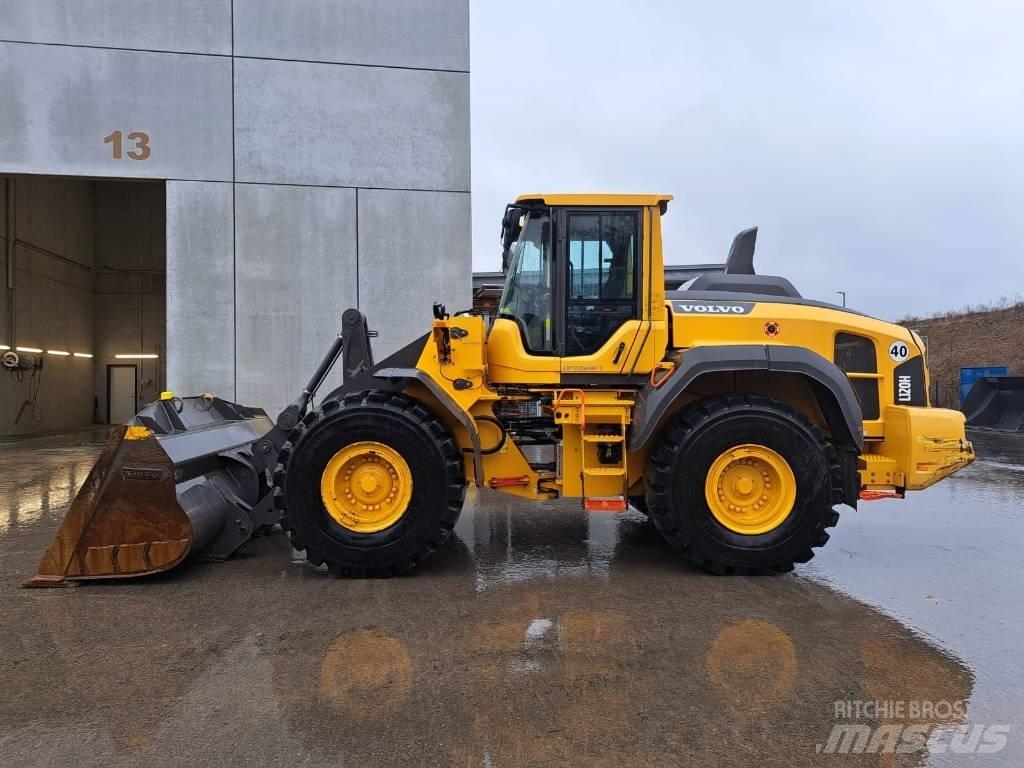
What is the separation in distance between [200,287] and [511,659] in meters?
9.07

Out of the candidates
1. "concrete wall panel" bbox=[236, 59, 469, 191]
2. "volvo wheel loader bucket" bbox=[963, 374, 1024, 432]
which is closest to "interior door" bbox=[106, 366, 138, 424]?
"concrete wall panel" bbox=[236, 59, 469, 191]

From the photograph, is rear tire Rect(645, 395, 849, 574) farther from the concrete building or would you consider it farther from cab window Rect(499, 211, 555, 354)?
the concrete building

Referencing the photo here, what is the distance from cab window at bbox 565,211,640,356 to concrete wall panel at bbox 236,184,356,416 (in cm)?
654

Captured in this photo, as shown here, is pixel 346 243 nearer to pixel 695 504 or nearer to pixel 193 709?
pixel 695 504

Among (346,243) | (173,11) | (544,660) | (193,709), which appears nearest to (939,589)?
(544,660)

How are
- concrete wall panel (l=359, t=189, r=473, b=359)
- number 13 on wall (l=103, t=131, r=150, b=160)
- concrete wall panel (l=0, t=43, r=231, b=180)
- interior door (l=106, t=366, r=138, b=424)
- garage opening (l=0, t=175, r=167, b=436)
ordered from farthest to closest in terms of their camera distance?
1. interior door (l=106, t=366, r=138, b=424)
2. garage opening (l=0, t=175, r=167, b=436)
3. concrete wall panel (l=359, t=189, r=473, b=359)
4. number 13 on wall (l=103, t=131, r=150, b=160)
5. concrete wall panel (l=0, t=43, r=231, b=180)

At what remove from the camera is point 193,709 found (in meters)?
2.37

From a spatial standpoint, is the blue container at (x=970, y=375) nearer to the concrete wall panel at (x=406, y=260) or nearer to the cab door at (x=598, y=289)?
the concrete wall panel at (x=406, y=260)

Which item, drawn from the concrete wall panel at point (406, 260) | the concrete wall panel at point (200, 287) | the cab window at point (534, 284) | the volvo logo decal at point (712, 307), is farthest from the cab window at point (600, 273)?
the concrete wall panel at point (200, 287)

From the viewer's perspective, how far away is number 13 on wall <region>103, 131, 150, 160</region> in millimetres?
9578

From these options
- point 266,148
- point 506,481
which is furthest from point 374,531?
point 266,148

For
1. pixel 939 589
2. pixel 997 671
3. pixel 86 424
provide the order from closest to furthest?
pixel 997 671 → pixel 939 589 → pixel 86 424

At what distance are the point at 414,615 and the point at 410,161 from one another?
8.71m

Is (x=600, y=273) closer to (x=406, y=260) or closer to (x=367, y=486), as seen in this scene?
(x=367, y=486)
